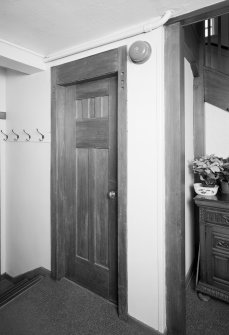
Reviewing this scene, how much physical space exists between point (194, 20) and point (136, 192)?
52.5 inches

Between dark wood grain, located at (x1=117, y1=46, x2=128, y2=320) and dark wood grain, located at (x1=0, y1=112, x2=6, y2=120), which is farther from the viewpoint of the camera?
dark wood grain, located at (x1=0, y1=112, x2=6, y2=120)

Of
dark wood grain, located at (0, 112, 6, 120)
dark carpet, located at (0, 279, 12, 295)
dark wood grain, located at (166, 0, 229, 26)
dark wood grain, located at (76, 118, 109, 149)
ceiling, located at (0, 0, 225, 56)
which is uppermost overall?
ceiling, located at (0, 0, 225, 56)

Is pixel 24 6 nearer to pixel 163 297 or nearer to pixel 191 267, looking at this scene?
pixel 163 297

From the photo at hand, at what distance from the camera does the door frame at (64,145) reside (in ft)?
6.05

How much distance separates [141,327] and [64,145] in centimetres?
180

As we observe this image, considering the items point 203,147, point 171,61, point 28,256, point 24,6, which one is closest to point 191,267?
point 203,147

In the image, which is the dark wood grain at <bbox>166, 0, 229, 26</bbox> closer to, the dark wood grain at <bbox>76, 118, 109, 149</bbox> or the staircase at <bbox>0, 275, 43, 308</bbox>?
the dark wood grain at <bbox>76, 118, 109, 149</bbox>

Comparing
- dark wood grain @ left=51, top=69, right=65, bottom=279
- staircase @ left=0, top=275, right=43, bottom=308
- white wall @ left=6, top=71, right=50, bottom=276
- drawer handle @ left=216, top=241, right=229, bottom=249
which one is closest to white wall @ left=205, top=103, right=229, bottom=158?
drawer handle @ left=216, top=241, right=229, bottom=249

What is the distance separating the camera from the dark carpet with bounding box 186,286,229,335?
5.85ft

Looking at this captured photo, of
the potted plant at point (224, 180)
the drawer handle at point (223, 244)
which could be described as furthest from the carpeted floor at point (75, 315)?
the potted plant at point (224, 180)

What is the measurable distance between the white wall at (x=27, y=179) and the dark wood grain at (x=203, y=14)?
56.2 inches

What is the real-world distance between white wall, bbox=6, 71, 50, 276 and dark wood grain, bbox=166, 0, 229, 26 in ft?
4.68

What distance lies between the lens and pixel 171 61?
1.64 meters

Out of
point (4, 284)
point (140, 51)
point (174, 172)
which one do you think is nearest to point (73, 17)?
point (140, 51)
